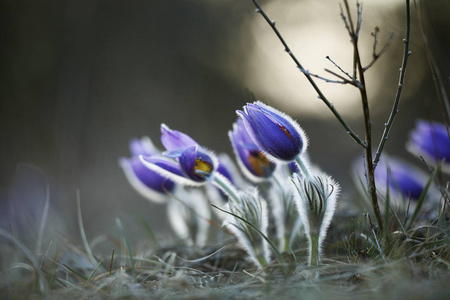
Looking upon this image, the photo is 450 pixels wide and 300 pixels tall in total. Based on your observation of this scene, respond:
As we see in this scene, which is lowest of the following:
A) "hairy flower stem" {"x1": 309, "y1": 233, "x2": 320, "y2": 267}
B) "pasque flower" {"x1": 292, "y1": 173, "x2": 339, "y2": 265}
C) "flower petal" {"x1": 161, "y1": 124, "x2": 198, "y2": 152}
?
"hairy flower stem" {"x1": 309, "y1": 233, "x2": 320, "y2": 267}

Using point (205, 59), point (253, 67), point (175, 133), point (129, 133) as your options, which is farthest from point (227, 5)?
point (175, 133)

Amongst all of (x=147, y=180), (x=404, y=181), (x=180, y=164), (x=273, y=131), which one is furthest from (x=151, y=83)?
(x=273, y=131)

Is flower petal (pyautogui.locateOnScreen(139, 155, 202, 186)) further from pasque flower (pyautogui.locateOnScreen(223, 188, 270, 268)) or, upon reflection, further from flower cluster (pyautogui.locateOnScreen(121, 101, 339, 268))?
pasque flower (pyautogui.locateOnScreen(223, 188, 270, 268))

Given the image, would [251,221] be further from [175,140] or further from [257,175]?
[175,140]

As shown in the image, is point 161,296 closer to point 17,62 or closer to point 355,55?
point 355,55

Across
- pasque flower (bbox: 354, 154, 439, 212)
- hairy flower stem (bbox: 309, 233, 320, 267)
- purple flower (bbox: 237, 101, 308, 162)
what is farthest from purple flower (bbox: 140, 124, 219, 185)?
pasque flower (bbox: 354, 154, 439, 212)
